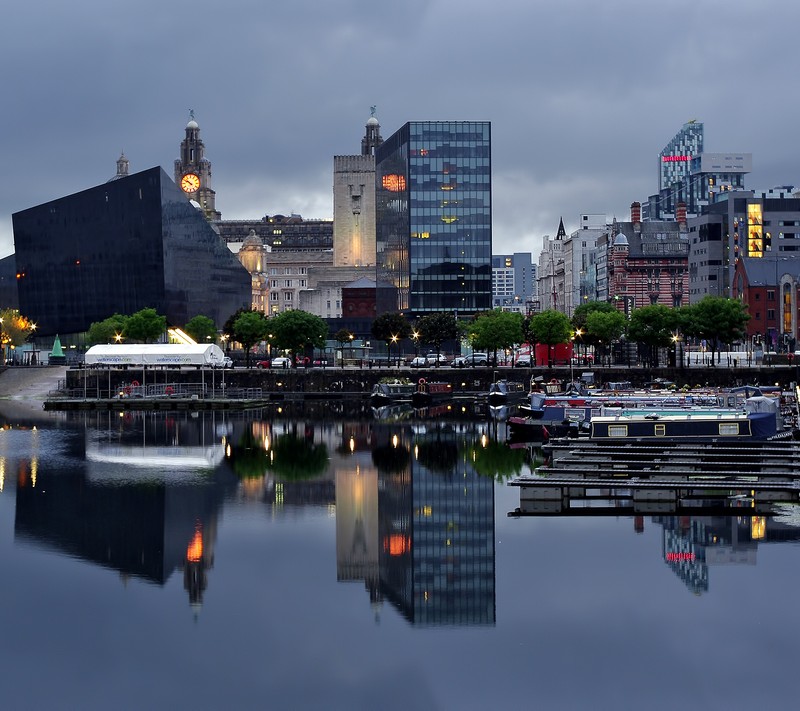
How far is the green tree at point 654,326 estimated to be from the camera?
140 meters

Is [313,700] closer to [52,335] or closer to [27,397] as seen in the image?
[27,397]

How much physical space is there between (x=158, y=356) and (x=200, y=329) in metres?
46.7

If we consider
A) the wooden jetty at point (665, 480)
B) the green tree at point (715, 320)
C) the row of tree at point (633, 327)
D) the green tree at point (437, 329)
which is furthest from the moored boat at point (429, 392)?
the wooden jetty at point (665, 480)

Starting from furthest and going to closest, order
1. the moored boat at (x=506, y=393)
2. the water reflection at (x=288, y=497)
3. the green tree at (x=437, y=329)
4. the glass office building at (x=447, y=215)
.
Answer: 1. the glass office building at (x=447, y=215)
2. the green tree at (x=437, y=329)
3. the moored boat at (x=506, y=393)
4. the water reflection at (x=288, y=497)

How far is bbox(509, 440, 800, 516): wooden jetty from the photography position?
4703cm

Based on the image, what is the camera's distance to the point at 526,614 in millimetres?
33531

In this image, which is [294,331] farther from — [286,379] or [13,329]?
[13,329]

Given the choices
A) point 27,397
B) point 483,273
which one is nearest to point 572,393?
point 27,397

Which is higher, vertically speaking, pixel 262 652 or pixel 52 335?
pixel 52 335

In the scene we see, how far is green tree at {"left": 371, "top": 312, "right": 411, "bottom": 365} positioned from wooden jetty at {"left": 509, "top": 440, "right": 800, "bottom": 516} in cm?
11652

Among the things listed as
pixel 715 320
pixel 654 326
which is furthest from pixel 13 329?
pixel 715 320

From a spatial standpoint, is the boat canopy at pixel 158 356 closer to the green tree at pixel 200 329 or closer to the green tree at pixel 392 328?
the green tree at pixel 200 329

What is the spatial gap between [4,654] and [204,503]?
22.0 metres

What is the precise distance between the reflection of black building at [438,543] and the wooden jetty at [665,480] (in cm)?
290
